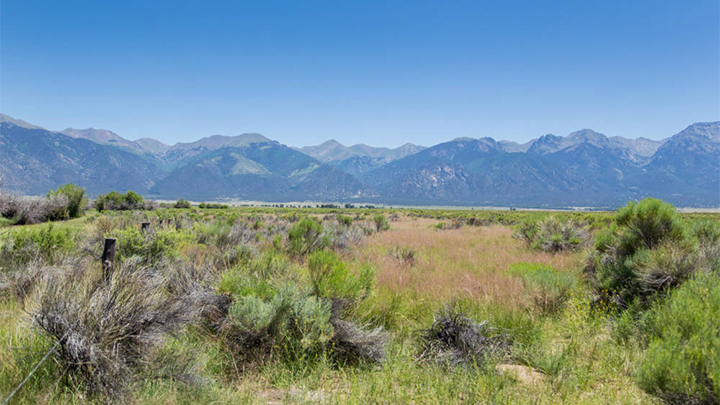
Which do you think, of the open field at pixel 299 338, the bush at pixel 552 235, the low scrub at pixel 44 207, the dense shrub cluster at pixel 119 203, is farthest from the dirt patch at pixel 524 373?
the dense shrub cluster at pixel 119 203

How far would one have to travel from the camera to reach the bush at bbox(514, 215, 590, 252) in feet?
40.1

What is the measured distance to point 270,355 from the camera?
408 cm

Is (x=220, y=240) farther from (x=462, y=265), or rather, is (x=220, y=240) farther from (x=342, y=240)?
(x=462, y=265)

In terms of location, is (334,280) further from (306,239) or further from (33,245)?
(33,245)

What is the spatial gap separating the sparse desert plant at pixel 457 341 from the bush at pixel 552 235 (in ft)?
29.6

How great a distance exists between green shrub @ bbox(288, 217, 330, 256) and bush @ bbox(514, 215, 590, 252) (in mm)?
8081

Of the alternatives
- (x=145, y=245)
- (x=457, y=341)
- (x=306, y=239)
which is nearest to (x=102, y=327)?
(x=457, y=341)

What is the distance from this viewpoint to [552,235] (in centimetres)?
1266

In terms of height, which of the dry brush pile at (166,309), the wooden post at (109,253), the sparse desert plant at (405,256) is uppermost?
the wooden post at (109,253)

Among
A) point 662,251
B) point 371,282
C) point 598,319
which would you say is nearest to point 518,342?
point 598,319

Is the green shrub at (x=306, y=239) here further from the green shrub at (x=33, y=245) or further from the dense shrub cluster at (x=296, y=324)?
the green shrub at (x=33, y=245)

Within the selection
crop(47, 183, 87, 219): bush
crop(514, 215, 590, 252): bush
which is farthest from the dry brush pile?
crop(47, 183, 87, 219): bush

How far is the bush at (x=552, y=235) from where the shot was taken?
482 inches

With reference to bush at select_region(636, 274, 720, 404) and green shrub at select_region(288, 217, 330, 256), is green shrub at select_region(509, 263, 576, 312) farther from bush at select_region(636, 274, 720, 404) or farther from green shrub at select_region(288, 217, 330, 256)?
green shrub at select_region(288, 217, 330, 256)
